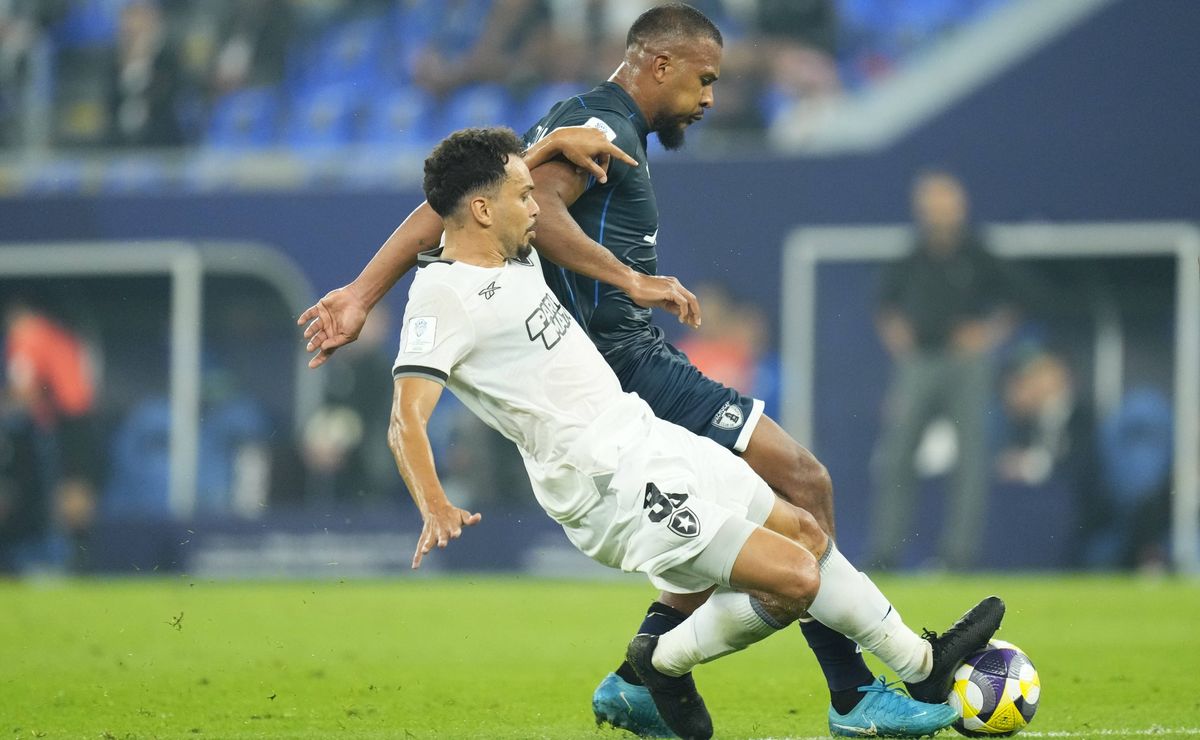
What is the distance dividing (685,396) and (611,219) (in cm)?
62

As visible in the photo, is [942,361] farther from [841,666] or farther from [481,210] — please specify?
[481,210]

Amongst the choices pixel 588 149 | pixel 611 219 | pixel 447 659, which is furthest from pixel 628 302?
pixel 447 659

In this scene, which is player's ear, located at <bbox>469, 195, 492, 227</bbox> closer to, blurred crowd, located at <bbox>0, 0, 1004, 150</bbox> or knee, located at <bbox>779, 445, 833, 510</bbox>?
knee, located at <bbox>779, 445, 833, 510</bbox>

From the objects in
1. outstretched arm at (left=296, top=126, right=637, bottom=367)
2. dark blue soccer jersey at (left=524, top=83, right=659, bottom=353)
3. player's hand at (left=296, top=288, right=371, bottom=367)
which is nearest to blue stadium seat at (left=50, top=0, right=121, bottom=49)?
dark blue soccer jersey at (left=524, top=83, right=659, bottom=353)

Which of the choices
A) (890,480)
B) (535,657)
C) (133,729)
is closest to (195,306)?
(890,480)

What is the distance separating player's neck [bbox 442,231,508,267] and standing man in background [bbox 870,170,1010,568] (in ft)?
25.7

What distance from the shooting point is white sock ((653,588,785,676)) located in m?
4.96

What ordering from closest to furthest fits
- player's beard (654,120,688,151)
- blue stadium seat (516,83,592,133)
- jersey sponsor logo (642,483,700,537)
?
1. jersey sponsor logo (642,483,700,537)
2. player's beard (654,120,688,151)
3. blue stadium seat (516,83,592,133)

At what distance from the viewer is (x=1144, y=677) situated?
678 cm

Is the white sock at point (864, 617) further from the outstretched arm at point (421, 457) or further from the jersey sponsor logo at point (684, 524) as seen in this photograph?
the outstretched arm at point (421, 457)

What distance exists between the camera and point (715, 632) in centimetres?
503

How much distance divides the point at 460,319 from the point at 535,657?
12.1 feet

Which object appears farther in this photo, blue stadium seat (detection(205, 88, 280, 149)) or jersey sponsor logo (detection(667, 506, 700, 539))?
blue stadium seat (detection(205, 88, 280, 149))

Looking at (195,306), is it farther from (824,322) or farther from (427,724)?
(427,724)
